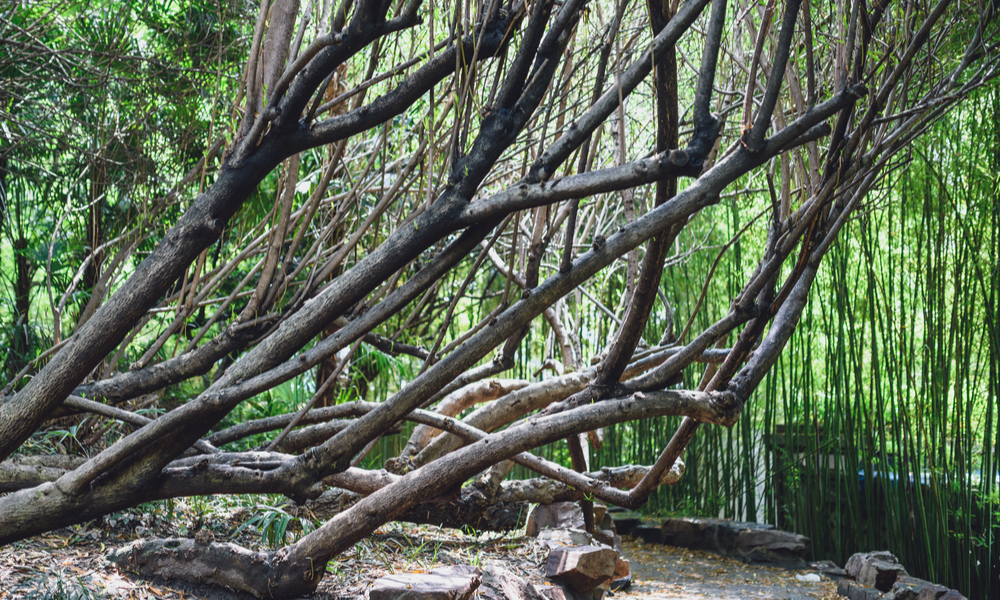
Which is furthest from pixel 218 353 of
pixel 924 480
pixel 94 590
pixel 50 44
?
pixel 924 480

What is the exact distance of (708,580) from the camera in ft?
12.1

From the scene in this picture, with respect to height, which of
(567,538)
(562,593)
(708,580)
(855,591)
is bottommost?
(708,580)

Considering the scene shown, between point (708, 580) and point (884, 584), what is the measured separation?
85 cm

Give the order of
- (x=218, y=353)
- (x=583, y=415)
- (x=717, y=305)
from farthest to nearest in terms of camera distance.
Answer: (x=717, y=305) → (x=218, y=353) → (x=583, y=415)

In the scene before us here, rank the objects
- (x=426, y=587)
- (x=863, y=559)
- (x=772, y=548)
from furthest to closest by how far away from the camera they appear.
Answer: (x=772, y=548) → (x=863, y=559) → (x=426, y=587)

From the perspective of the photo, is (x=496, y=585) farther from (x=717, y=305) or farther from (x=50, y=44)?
(x=50, y=44)

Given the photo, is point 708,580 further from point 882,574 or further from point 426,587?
point 426,587

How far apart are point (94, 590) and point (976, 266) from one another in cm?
386

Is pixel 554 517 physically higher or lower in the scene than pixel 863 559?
higher

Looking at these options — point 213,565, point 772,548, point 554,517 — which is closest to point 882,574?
point 772,548

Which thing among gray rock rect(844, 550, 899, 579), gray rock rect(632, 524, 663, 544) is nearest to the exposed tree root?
gray rock rect(844, 550, 899, 579)

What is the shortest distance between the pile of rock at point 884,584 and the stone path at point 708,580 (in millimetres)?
118

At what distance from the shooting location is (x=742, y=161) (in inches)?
52.1

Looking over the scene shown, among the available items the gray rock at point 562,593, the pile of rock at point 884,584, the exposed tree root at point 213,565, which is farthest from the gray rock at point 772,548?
the exposed tree root at point 213,565
